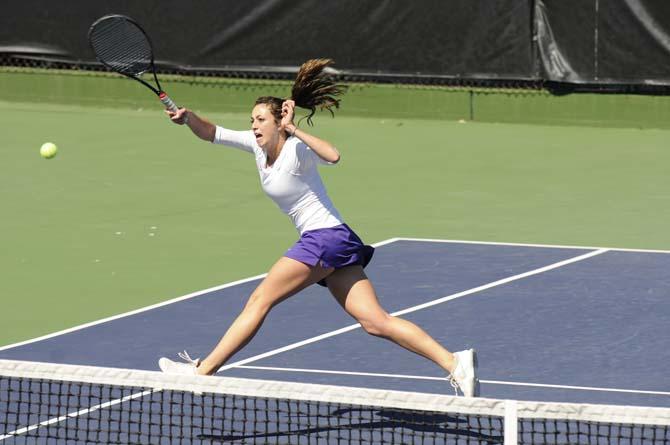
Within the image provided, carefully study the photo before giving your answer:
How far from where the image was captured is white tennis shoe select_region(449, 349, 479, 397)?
799 cm

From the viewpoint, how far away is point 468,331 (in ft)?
32.6

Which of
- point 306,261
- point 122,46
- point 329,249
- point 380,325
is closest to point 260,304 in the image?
point 306,261

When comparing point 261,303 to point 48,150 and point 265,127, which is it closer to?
point 265,127

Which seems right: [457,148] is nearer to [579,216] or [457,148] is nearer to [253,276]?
[579,216]

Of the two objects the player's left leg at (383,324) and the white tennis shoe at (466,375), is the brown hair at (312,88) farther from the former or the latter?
the white tennis shoe at (466,375)

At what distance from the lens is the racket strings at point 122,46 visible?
998 cm

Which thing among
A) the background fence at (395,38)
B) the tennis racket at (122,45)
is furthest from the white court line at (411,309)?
the background fence at (395,38)

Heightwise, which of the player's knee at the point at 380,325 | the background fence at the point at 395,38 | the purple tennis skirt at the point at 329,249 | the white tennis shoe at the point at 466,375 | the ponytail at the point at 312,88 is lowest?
the white tennis shoe at the point at 466,375

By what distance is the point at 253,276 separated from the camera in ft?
37.9

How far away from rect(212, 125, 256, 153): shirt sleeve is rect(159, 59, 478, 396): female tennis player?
7cm

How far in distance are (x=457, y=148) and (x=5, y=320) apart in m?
7.89

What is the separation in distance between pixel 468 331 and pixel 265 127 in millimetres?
2428

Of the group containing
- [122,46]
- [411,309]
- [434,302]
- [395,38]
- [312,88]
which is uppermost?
[395,38]

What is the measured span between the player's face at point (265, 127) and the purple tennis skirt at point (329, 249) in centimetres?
51
